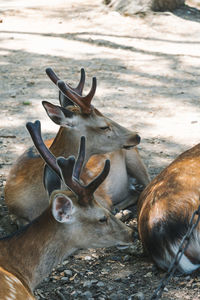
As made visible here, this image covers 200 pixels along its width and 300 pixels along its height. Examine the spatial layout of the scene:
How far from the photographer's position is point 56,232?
3889mm

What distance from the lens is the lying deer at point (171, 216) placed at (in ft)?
13.1

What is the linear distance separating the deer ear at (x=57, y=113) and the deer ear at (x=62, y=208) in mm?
1207

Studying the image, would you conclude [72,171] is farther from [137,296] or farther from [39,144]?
[137,296]

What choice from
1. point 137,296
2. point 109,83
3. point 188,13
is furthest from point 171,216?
point 188,13

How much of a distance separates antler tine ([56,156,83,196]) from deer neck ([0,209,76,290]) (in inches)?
10.1

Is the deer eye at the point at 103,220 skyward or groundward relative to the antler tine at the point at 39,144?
groundward

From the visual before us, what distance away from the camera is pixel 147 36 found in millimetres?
10836

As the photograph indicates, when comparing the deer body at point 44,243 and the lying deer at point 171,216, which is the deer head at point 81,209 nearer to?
the deer body at point 44,243

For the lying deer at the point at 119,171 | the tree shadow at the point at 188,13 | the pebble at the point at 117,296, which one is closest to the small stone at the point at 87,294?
the pebble at the point at 117,296

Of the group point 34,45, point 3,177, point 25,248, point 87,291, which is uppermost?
point 25,248

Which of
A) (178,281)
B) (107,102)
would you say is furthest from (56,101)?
(178,281)

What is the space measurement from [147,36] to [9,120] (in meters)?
4.43

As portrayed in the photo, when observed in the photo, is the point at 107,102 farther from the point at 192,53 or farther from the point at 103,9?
the point at 103,9

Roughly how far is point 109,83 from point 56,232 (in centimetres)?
497
